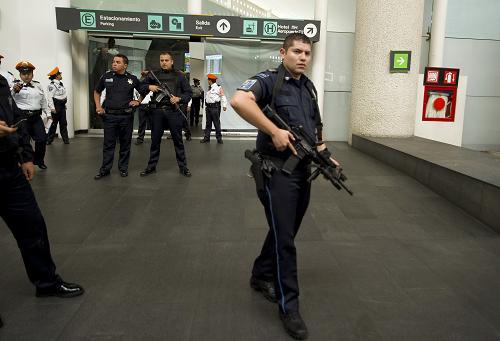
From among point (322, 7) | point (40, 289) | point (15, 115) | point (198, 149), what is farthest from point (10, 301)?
point (322, 7)

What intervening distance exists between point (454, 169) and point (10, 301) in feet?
17.9

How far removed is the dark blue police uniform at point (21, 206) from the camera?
9.67 ft

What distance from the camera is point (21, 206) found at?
300 centimetres

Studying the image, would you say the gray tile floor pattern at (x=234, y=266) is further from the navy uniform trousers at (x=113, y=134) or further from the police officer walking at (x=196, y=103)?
the police officer walking at (x=196, y=103)

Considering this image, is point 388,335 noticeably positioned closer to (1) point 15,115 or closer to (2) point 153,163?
(1) point 15,115

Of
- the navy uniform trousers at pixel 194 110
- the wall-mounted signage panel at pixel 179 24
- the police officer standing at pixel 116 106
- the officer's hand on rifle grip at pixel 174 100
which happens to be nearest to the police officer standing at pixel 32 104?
the police officer standing at pixel 116 106

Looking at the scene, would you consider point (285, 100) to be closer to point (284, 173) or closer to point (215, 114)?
point (284, 173)

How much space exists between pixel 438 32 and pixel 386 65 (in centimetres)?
400

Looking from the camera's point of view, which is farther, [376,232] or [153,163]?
[153,163]

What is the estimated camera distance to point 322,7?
12.7 meters

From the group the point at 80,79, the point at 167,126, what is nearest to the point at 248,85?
the point at 167,126

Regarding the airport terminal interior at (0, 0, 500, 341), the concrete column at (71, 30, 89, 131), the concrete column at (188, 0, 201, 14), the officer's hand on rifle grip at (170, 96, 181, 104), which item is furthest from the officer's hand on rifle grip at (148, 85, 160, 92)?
the concrete column at (71, 30, 89, 131)

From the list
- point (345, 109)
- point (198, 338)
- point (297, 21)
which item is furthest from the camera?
point (345, 109)

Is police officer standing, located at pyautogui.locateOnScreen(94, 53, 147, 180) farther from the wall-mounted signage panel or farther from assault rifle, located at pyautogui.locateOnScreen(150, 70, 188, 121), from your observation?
the wall-mounted signage panel
